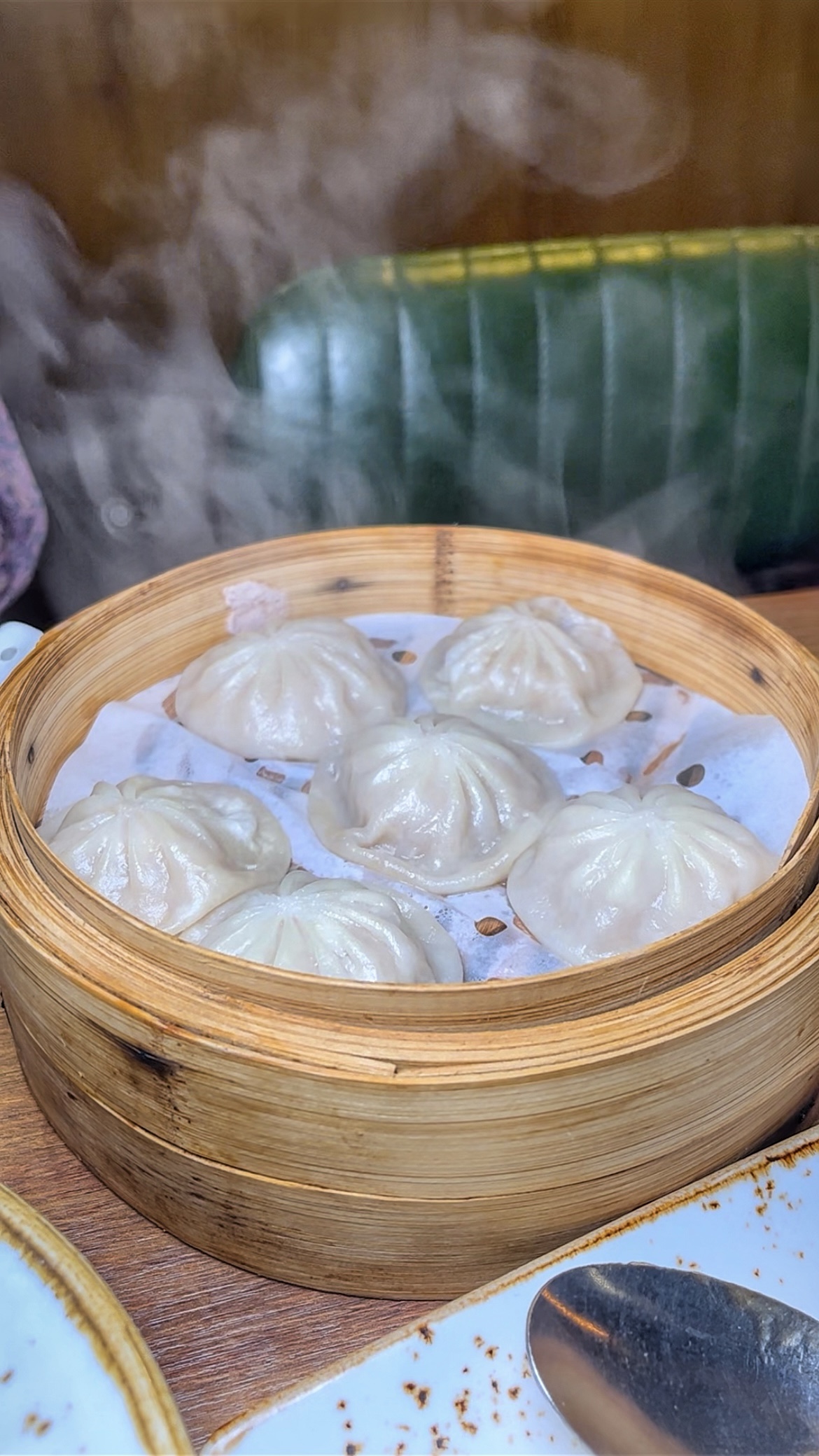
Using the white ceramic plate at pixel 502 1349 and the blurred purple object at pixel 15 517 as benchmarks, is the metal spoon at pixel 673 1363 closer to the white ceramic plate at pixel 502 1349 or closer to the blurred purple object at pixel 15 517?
the white ceramic plate at pixel 502 1349

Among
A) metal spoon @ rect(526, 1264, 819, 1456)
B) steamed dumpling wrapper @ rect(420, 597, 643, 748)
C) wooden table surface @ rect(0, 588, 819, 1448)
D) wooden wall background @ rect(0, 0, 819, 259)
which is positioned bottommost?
wooden table surface @ rect(0, 588, 819, 1448)

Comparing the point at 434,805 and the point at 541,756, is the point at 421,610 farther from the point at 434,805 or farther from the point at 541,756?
the point at 434,805

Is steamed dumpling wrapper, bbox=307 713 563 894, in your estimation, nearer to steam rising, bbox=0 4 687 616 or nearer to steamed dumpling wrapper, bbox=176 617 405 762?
steamed dumpling wrapper, bbox=176 617 405 762

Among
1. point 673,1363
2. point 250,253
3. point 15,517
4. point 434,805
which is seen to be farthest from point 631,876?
point 250,253

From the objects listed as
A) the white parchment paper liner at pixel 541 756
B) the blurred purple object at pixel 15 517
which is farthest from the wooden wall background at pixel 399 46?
the white parchment paper liner at pixel 541 756

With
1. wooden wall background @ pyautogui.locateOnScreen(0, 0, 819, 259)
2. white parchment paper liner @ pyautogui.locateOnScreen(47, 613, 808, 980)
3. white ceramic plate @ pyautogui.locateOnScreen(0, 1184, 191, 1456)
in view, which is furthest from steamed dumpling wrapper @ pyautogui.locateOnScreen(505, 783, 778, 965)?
wooden wall background @ pyautogui.locateOnScreen(0, 0, 819, 259)

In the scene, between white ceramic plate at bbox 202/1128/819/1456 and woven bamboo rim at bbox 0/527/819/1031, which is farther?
woven bamboo rim at bbox 0/527/819/1031
